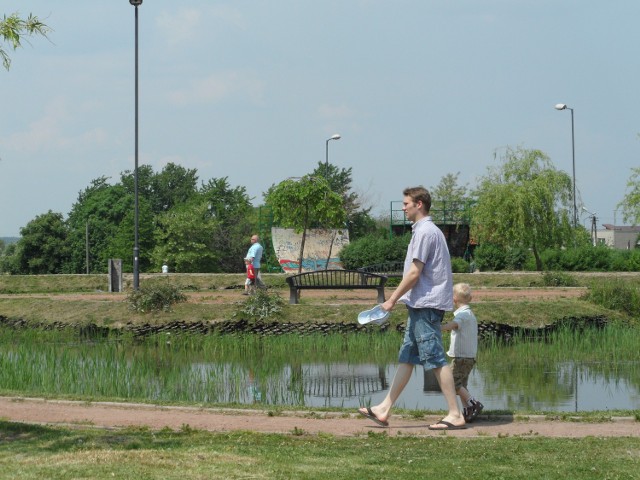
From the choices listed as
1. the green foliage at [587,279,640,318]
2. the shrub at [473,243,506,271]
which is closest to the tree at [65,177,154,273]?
the shrub at [473,243,506,271]

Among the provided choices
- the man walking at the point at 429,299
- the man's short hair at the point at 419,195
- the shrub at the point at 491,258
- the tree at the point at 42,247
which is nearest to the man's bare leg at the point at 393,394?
the man walking at the point at 429,299

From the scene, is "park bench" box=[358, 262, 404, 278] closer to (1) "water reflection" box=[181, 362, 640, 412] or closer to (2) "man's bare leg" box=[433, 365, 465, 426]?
(1) "water reflection" box=[181, 362, 640, 412]

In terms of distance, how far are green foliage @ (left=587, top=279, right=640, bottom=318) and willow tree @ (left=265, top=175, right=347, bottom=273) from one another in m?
19.3

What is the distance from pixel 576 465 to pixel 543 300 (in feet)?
51.7

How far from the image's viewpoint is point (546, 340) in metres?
20.1

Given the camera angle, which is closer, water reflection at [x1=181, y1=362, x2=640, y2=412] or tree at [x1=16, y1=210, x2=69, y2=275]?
water reflection at [x1=181, y1=362, x2=640, y2=412]

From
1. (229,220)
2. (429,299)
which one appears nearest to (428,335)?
(429,299)

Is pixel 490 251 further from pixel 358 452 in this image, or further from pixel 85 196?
pixel 85 196

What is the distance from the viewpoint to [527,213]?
4462cm

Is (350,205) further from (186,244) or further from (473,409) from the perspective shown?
(473,409)

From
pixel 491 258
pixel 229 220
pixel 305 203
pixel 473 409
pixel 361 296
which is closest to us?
pixel 473 409

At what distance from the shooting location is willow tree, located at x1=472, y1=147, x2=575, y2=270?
4434 centimetres

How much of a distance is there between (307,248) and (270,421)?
126 feet

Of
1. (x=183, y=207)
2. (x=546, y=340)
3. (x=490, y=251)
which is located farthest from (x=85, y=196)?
(x=546, y=340)
